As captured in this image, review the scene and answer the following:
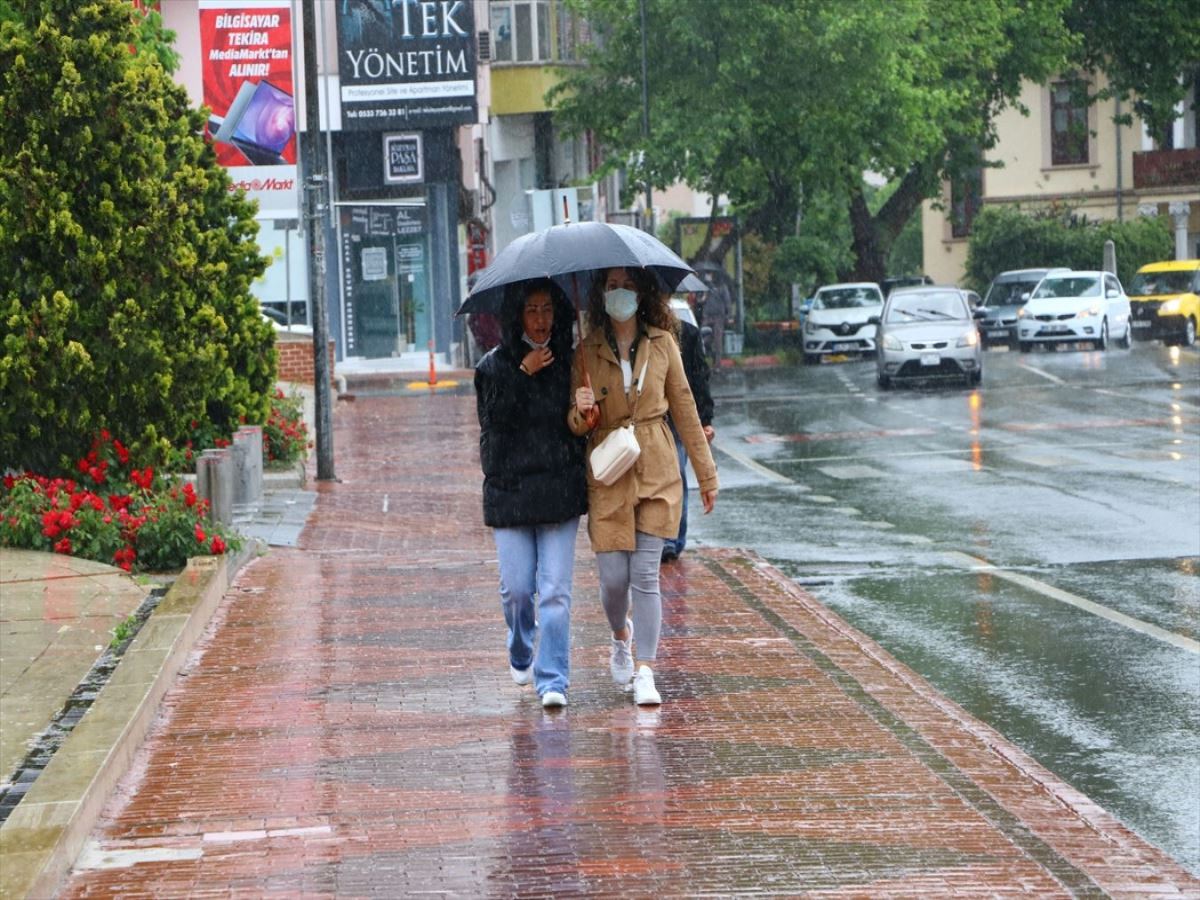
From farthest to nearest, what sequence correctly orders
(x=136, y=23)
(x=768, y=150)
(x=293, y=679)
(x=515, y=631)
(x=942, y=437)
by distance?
(x=768, y=150), (x=942, y=437), (x=136, y=23), (x=293, y=679), (x=515, y=631)

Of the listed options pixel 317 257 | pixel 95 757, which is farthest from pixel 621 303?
pixel 317 257

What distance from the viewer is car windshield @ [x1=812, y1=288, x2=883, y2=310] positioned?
4459cm

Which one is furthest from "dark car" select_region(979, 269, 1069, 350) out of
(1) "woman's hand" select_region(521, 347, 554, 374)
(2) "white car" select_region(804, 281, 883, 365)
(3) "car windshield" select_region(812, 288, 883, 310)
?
(1) "woman's hand" select_region(521, 347, 554, 374)

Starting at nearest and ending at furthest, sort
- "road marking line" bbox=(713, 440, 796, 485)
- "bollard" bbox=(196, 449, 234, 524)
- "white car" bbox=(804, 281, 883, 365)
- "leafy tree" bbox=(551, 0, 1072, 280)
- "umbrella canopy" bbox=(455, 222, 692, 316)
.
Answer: "umbrella canopy" bbox=(455, 222, 692, 316) → "bollard" bbox=(196, 449, 234, 524) → "road marking line" bbox=(713, 440, 796, 485) → "leafy tree" bbox=(551, 0, 1072, 280) → "white car" bbox=(804, 281, 883, 365)

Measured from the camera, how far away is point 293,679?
9148 mm

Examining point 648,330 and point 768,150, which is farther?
point 768,150

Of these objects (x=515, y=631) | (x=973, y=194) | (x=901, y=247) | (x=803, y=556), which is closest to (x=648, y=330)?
(x=515, y=631)

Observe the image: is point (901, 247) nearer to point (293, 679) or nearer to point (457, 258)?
point (457, 258)

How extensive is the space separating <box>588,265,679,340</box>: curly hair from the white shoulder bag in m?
0.48

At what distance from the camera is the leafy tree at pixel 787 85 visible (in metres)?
41.2

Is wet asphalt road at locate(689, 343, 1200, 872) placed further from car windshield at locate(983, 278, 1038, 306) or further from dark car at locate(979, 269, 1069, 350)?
car windshield at locate(983, 278, 1038, 306)

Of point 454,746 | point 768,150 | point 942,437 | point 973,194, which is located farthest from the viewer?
point 973,194

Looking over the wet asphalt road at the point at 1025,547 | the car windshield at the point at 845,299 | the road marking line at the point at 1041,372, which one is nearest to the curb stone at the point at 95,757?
the wet asphalt road at the point at 1025,547

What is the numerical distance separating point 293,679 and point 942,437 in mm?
15396
